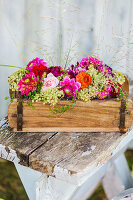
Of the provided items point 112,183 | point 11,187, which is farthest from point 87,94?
point 11,187

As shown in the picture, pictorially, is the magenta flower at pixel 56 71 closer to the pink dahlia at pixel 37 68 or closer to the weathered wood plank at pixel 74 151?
the pink dahlia at pixel 37 68

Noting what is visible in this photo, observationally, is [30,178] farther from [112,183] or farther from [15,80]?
[112,183]

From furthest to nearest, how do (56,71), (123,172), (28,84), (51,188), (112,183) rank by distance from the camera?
(112,183)
(123,172)
(56,71)
(28,84)
(51,188)

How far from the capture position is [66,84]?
994mm

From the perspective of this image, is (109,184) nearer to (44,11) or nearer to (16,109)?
(16,109)

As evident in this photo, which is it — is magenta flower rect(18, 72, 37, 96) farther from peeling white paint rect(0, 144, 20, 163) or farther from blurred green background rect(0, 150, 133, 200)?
blurred green background rect(0, 150, 133, 200)

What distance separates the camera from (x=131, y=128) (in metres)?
1.12

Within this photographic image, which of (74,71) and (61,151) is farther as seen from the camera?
(74,71)

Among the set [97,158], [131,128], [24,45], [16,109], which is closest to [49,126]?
[16,109]

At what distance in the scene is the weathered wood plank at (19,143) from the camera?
890 millimetres

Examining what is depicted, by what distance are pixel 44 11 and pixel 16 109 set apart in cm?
88

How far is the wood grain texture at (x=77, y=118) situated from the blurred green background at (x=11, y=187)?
41.9 inches

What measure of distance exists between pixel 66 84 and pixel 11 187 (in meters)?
1.31

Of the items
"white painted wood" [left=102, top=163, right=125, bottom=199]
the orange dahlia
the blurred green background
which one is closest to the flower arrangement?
the orange dahlia
